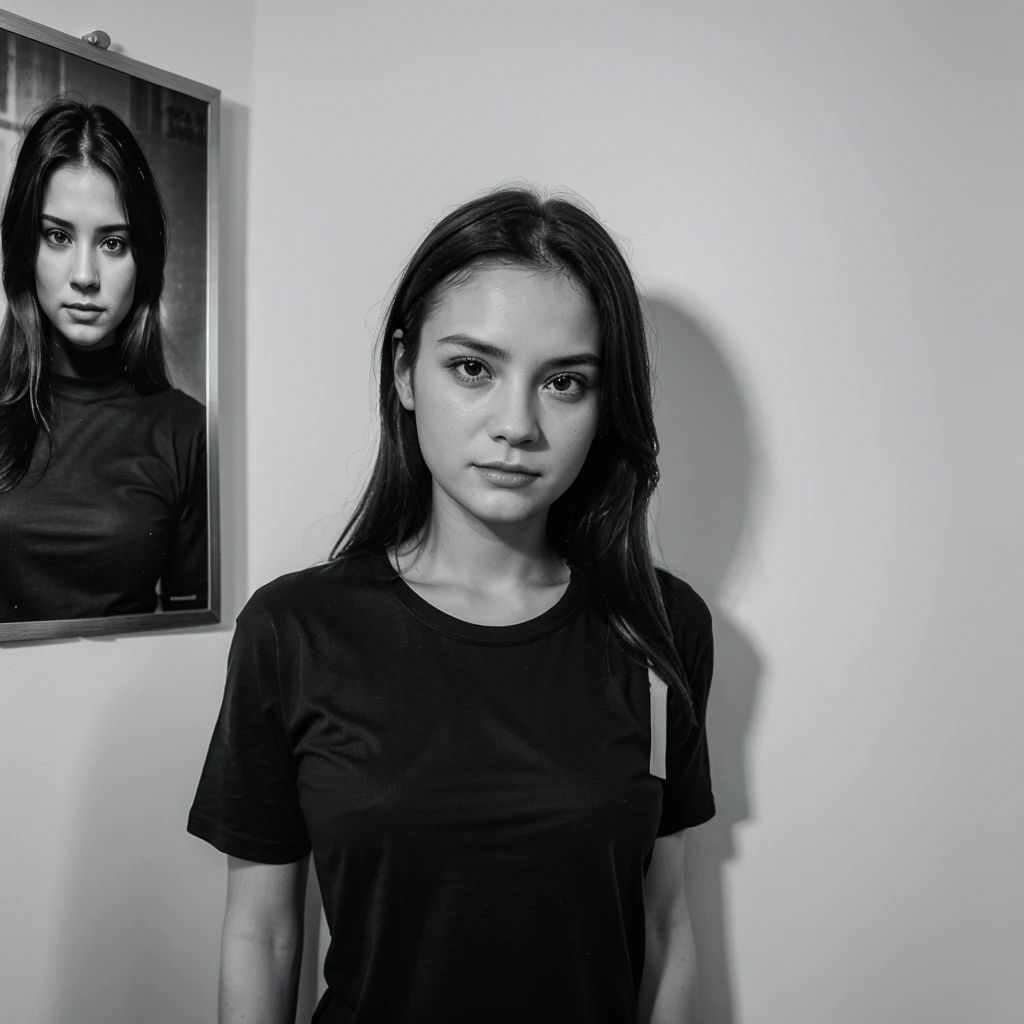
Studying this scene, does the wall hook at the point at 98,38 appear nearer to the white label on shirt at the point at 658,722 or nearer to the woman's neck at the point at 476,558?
the woman's neck at the point at 476,558

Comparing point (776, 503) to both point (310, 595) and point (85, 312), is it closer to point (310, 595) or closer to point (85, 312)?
point (310, 595)

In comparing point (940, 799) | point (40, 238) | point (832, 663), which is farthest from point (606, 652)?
point (40, 238)

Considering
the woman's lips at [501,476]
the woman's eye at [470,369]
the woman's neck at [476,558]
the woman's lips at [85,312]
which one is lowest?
the woman's neck at [476,558]

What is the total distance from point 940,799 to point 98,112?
1298mm

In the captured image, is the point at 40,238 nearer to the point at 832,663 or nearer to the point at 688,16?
the point at 688,16

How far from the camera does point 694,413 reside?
3.81ft

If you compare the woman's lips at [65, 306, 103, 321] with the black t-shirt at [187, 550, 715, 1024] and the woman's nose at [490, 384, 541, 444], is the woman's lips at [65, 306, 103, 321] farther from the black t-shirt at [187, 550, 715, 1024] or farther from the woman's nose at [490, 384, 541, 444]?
the woman's nose at [490, 384, 541, 444]

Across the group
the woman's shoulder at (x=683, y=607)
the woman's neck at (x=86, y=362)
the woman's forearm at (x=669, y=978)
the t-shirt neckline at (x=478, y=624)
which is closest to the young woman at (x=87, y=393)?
the woman's neck at (x=86, y=362)

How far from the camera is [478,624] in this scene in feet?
3.22

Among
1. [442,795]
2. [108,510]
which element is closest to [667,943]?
[442,795]

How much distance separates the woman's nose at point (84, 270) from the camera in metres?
1.06

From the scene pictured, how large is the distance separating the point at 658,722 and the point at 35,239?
2.96ft

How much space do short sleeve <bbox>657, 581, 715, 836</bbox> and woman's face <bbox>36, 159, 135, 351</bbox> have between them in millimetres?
795

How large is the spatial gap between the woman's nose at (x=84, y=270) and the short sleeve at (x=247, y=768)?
1.57 ft
